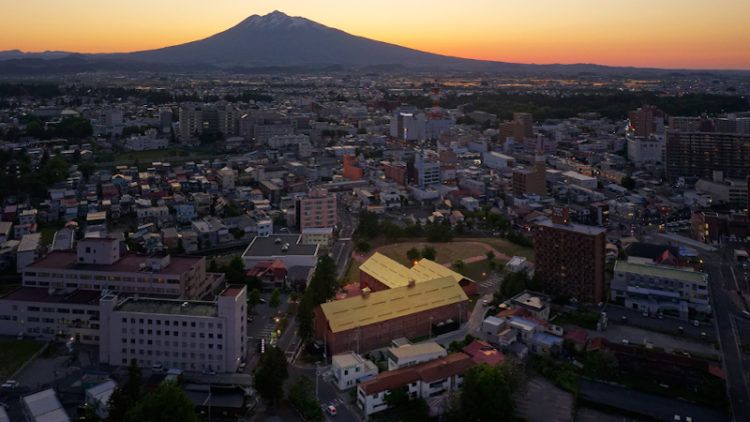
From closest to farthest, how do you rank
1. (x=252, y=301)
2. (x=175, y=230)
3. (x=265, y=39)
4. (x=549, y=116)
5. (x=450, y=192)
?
(x=252, y=301) < (x=175, y=230) < (x=450, y=192) < (x=549, y=116) < (x=265, y=39)

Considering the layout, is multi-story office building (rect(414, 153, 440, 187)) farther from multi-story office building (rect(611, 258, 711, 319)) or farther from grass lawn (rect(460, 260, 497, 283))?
multi-story office building (rect(611, 258, 711, 319))

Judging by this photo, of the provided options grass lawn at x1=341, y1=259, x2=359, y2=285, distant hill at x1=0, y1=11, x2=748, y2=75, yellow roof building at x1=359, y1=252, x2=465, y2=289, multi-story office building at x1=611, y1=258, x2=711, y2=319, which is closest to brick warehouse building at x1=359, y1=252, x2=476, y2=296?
yellow roof building at x1=359, y1=252, x2=465, y2=289

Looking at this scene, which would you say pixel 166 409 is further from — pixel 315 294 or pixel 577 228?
pixel 577 228

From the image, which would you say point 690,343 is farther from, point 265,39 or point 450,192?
point 265,39

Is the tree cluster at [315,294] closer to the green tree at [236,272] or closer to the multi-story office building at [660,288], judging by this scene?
the green tree at [236,272]

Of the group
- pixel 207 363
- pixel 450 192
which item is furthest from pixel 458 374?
pixel 450 192

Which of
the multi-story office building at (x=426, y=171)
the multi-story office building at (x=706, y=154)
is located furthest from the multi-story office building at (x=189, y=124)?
the multi-story office building at (x=706, y=154)

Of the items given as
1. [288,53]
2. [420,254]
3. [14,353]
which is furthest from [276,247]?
[288,53]
